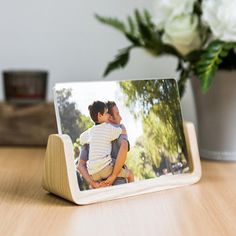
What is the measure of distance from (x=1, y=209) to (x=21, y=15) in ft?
2.56

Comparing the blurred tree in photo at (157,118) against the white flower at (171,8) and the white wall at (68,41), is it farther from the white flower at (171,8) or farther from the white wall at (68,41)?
the white wall at (68,41)

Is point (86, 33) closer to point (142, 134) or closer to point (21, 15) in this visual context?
point (21, 15)

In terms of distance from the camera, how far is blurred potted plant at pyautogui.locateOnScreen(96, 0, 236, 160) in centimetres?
106

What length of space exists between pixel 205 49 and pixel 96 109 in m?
0.35

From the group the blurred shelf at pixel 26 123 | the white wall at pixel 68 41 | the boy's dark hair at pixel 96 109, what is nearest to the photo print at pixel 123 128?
the boy's dark hair at pixel 96 109

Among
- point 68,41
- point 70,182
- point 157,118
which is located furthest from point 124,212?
point 68,41

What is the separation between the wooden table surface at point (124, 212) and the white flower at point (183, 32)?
0.29 m

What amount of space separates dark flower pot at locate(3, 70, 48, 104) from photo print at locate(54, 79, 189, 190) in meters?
0.47

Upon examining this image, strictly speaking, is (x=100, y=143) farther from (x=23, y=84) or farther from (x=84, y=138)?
(x=23, y=84)

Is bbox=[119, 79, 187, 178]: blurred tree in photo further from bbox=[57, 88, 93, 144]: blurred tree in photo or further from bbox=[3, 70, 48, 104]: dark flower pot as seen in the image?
bbox=[3, 70, 48, 104]: dark flower pot

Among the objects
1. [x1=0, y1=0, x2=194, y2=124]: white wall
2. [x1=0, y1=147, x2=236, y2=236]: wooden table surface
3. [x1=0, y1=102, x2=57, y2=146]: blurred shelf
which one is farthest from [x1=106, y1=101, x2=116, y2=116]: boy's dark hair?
[x1=0, y1=0, x2=194, y2=124]: white wall

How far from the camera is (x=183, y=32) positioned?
110 cm

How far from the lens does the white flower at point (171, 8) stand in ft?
3.66

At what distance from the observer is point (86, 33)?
4.78 feet
